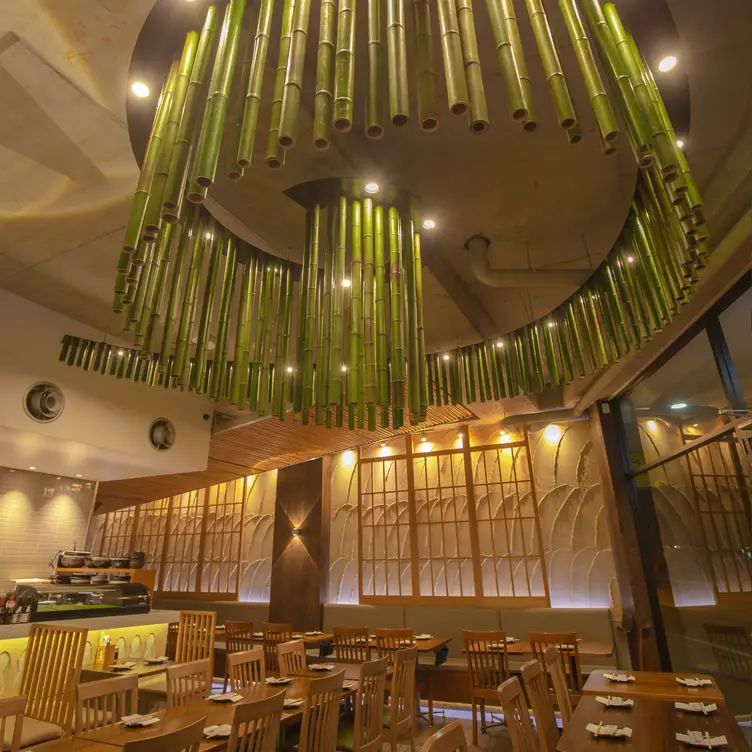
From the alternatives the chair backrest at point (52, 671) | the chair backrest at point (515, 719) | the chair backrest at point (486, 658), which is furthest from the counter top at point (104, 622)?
the chair backrest at point (515, 719)

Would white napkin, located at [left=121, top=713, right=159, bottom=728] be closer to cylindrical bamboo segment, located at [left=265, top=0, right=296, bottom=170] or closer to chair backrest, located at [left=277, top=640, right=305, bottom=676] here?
chair backrest, located at [left=277, top=640, right=305, bottom=676]

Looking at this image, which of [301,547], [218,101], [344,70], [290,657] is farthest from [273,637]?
[344,70]

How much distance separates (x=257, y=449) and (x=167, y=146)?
6.24 metres

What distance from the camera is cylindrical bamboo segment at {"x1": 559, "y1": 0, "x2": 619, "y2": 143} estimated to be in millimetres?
1309

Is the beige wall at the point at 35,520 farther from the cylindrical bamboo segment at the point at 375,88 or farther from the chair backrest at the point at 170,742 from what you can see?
the cylindrical bamboo segment at the point at 375,88

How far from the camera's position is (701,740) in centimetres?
240

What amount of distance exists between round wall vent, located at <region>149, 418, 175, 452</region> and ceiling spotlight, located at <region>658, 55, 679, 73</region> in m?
5.70

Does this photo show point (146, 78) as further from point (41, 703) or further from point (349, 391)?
point (41, 703)

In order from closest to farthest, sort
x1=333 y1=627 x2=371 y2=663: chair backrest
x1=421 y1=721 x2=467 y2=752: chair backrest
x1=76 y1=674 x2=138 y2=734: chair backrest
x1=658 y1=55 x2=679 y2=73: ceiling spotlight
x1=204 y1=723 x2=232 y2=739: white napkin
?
x1=421 y1=721 x2=467 y2=752: chair backrest
x1=658 y1=55 x2=679 y2=73: ceiling spotlight
x1=204 y1=723 x2=232 y2=739: white napkin
x1=76 y1=674 x2=138 y2=734: chair backrest
x1=333 y1=627 x2=371 y2=663: chair backrest

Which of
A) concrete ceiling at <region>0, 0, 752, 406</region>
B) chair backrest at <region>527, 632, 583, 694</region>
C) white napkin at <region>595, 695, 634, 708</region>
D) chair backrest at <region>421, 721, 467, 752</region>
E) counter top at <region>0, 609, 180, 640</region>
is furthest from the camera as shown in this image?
chair backrest at <region>527, 632, 583, 694</region>

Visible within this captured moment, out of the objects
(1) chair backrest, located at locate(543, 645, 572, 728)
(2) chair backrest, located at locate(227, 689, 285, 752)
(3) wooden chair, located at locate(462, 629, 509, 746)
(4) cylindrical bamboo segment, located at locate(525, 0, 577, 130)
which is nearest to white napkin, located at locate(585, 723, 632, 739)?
(1) chair backrest, located at locate(543, 645, 572, 728)

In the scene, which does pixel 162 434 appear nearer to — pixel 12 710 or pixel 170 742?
pixel 12 710

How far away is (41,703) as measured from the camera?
3.70 m

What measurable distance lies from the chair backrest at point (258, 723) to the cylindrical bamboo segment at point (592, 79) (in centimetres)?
Result: 266
